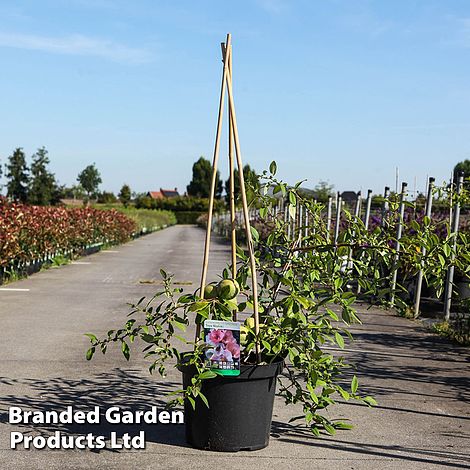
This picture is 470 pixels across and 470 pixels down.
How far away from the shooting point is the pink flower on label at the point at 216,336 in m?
4.60

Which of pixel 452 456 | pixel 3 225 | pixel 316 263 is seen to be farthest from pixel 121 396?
pixel 3 225

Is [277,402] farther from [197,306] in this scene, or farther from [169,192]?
[169,192]

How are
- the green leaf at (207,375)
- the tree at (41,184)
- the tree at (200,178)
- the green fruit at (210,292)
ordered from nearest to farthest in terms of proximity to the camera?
the green leaf at (207,375)
the green fruit at (210,292)
the tree at (41,184)
the tree at (200,178)

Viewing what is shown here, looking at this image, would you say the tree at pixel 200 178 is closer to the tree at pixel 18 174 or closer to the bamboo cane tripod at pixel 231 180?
the tree at pixel 18 174

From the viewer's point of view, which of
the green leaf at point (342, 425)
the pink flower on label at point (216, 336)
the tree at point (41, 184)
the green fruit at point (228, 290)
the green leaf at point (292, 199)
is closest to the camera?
the pink flower on label at point (216, 336)

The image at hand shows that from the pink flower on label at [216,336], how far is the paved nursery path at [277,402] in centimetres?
69

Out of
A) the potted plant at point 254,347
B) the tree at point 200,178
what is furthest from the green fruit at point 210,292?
the tree at point 200,178

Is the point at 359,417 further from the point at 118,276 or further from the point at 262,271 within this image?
the point at 118,276

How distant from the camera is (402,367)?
309 inches

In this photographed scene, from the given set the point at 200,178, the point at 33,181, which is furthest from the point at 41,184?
the point at 200,178

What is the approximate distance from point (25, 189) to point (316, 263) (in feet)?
231

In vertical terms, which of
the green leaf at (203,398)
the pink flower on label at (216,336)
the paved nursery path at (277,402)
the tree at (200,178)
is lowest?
the paved nursery path at (277,402)

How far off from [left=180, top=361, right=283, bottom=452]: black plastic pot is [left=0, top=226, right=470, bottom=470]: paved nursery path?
3.1 inches

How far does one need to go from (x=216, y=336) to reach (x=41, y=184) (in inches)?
2730
